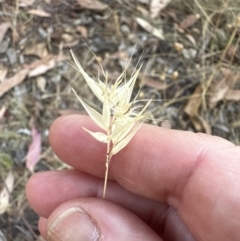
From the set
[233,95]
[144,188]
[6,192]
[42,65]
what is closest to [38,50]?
[42,65]

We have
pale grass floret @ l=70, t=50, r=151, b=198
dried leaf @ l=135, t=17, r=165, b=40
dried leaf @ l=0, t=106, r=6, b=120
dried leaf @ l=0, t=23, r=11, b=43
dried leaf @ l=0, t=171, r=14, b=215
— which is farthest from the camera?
dried leaf @ l=135, t=17, r=165, b=40

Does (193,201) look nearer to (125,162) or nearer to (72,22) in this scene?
(125,162)

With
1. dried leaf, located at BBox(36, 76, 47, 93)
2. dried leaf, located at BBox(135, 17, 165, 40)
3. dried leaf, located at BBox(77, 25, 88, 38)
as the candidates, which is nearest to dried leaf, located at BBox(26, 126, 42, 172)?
dried leaf, located at BBox(36, 76, 47, 93)

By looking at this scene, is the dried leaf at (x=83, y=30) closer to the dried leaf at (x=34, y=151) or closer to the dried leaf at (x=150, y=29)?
the dried leaf at (x=150, y=29)

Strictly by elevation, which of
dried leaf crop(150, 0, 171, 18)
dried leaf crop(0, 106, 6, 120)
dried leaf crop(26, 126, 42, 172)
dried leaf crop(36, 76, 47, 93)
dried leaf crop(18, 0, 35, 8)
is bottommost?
dried leaf crop(26, 126, 42, 172)

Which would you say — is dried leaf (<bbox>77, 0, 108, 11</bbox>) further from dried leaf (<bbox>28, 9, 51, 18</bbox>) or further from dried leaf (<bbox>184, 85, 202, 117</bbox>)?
dried leaf (<bbox>184, 85, 202, 117</bbox>)

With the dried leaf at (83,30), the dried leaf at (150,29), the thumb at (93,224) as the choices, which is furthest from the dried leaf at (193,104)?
the thumb at (93,224)

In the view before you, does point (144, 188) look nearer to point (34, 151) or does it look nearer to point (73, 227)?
point (73, 227)
